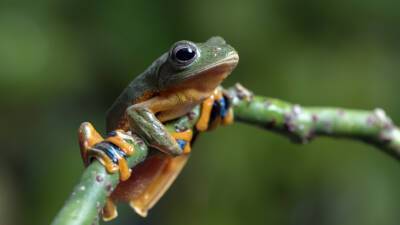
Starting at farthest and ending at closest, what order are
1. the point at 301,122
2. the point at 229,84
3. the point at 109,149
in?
the point at 229,84 → the point at 301,122 → the point at 109,149

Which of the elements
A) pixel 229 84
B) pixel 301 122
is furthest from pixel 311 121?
pixel 229 84

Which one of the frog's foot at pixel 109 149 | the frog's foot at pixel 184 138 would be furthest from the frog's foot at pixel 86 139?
the frog's foot at pixel 184 138

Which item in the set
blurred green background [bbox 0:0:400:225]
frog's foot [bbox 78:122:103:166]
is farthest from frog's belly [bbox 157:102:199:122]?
blurred green background [bbox 0:0:400:225]

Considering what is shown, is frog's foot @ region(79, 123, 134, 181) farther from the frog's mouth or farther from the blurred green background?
the blurred green background

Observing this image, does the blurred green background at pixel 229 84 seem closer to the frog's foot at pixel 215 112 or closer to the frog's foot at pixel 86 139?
the frog's foot at pixel 215 112

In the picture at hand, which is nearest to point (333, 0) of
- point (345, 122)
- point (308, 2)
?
point (308, 2)

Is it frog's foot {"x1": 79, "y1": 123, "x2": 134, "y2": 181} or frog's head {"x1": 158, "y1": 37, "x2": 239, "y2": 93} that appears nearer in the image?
frog's foot {"x1": 79, "y1": 123, "x2": 134, "y2": 181}

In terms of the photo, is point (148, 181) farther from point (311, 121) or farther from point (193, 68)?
point (311, 121)

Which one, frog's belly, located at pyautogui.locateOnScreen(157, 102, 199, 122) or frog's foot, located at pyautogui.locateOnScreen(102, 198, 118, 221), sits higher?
frog's belly, located at pyautogui.locateOnScreen(157, 102, 199, 122)
